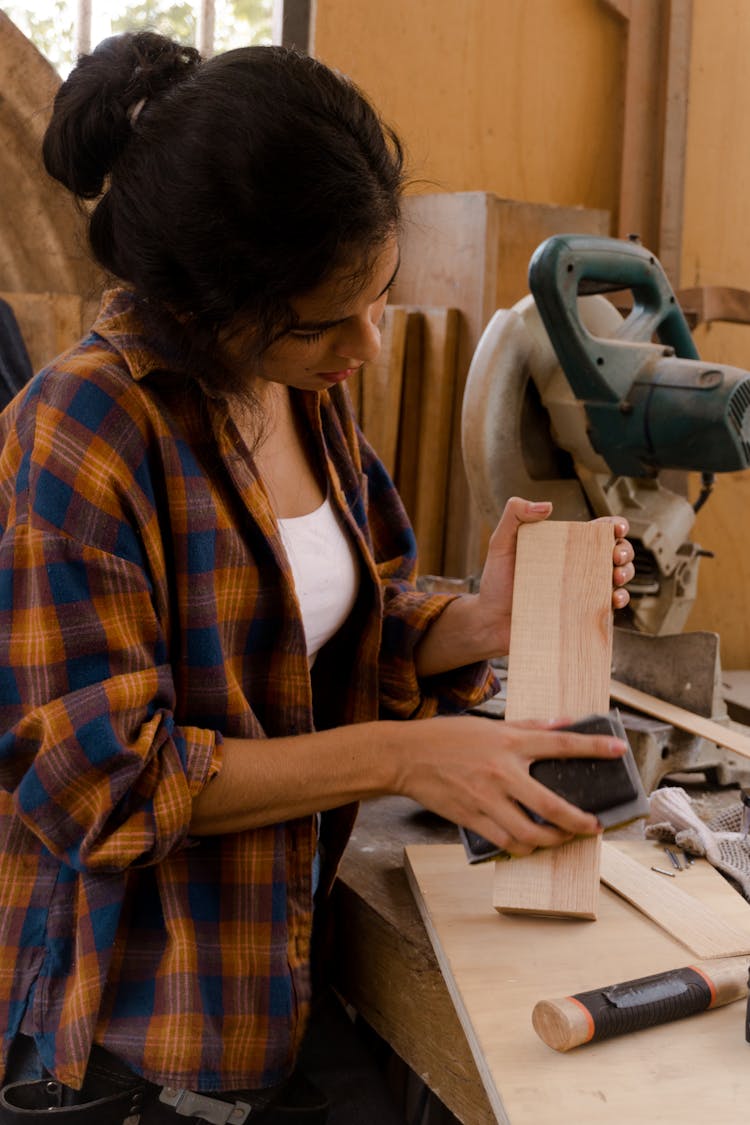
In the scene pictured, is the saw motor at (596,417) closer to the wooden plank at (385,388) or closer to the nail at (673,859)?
the nail at (673,859)

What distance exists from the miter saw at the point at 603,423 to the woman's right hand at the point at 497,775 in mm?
726

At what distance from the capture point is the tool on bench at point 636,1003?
827 millimetres

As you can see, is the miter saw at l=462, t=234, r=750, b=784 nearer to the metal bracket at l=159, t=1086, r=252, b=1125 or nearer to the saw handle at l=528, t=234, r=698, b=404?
the saw handle at l=528, t=234, r=698, b=404

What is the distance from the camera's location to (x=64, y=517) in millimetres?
980

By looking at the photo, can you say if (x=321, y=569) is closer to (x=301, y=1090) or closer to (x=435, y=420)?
(x=301, y=1090)

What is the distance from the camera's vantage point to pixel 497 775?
1.01m

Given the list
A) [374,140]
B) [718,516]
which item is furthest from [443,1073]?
[718,516]

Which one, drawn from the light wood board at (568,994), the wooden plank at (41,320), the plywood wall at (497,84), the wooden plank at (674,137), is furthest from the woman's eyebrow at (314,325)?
the wooden plank at (674,137)

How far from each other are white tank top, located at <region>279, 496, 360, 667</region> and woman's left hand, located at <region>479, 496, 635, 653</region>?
159 mm

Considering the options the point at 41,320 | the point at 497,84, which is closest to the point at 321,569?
the point at 41,320

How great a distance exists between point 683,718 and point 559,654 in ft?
2.24

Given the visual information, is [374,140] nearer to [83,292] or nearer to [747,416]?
[747,416]

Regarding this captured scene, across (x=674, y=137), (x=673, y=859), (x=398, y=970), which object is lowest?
(x=398, y=970)

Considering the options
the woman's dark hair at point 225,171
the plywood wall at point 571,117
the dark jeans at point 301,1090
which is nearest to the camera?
the woman's dark hair at point 225,171
